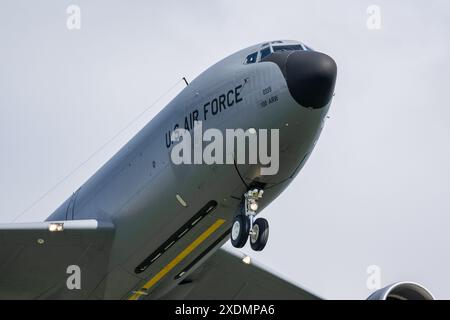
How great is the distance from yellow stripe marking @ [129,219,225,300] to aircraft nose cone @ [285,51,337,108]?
13.7ft

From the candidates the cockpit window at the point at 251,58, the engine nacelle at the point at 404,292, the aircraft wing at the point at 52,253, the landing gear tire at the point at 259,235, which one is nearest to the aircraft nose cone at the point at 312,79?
the cockpit window at the point at 251,58

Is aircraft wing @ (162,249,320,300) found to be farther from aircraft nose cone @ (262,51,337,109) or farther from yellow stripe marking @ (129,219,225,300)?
aircraft nose cone @ (262,51,337,109)

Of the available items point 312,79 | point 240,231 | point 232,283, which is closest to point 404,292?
point 232,283

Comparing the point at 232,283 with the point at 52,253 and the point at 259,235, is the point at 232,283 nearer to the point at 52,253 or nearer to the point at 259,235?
the point at 52,253

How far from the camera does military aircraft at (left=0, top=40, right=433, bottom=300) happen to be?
29.2 metres

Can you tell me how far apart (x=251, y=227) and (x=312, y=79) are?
383 centimetres

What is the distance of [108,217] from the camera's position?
33438 mm

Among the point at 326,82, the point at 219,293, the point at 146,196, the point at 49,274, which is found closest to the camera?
the point at 326,82

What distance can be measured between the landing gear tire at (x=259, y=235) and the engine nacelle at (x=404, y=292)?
18.7 ft

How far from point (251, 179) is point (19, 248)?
A: 7216 millimetres

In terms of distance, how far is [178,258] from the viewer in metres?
32.3
